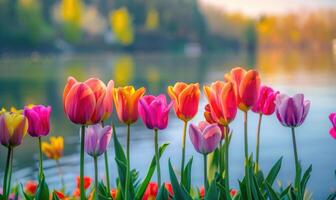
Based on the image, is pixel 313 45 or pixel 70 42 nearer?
pixel 70 42

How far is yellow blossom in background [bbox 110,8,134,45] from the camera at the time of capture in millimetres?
61875

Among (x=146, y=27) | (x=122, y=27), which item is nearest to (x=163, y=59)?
(x=122, y=27)

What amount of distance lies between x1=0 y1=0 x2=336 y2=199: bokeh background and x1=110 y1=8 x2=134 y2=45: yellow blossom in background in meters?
0.14

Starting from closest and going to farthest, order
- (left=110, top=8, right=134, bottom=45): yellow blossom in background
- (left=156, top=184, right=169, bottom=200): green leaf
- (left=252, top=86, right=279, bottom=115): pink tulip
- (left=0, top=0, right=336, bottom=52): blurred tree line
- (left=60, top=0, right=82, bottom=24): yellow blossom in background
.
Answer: (left=156, top=184, right=169, bottom=200): green leaf → (left=252, top=86, right=279, bottom=115): pink tulip → (left=0, top=0, right=336, bottom=52): blurred tree line → (left=60, top=0, right=82, bottom=24): yellow blossom in background → (left=110, top=8, right=134, bottom=45): yellow blossom in background

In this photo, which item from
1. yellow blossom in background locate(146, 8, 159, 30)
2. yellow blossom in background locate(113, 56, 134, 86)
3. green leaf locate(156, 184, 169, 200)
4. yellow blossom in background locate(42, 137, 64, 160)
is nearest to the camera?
green leaf locate(156, 184, 169, 200)

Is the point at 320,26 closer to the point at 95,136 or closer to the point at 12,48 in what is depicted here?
the point at 12,48

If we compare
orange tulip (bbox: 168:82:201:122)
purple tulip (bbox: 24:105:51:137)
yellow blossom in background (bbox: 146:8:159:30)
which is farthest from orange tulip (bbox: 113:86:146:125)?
yellow blossom in background (bbox: 146:8:159:30)

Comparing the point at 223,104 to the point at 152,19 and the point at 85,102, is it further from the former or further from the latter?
the point at 152,19

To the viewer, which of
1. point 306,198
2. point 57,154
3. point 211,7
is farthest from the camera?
point 211,7

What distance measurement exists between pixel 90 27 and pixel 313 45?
2719 cm

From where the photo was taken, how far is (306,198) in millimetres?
2018

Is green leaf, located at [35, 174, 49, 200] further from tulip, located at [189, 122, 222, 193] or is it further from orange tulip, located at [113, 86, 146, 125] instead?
tulip, located at [189, 122, 222, 193]

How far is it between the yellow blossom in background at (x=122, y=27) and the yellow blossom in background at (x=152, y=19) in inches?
146

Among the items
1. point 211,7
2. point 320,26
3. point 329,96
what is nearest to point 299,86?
point 329,96
